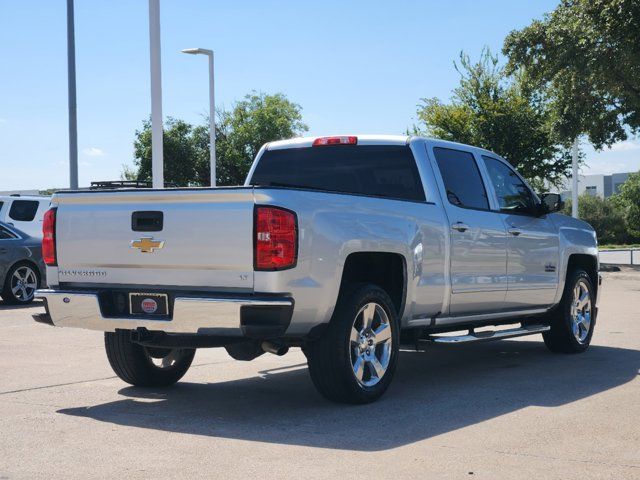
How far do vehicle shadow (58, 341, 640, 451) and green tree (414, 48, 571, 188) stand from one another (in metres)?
30.5

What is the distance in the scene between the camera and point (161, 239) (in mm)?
6461

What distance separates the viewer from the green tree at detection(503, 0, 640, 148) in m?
23.1

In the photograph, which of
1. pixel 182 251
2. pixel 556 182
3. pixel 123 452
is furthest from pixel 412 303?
pixel 556 182

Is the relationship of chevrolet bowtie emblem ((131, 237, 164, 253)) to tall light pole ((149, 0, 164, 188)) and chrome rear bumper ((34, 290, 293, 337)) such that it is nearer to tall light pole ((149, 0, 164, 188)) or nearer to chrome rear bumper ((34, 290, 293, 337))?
chrome rear bumper ((34, 290, 293, 337))

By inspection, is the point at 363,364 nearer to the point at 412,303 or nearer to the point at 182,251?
the point at 412,303

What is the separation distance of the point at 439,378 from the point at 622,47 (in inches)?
708

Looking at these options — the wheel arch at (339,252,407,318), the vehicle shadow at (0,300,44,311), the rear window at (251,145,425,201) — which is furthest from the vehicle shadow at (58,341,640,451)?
the vehicle shadow at (0,300,44,311)

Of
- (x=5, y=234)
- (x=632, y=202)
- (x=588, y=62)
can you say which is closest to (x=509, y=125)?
(x=588, y=62)

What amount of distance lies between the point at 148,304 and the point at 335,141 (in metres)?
2.50

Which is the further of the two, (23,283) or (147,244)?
(23,283)

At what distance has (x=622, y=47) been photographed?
23.9 meters

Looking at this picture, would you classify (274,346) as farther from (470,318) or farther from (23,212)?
(23,212)

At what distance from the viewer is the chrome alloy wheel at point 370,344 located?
269 inches

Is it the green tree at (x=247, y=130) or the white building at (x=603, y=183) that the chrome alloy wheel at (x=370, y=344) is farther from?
the white building at (x=603, y=183)
